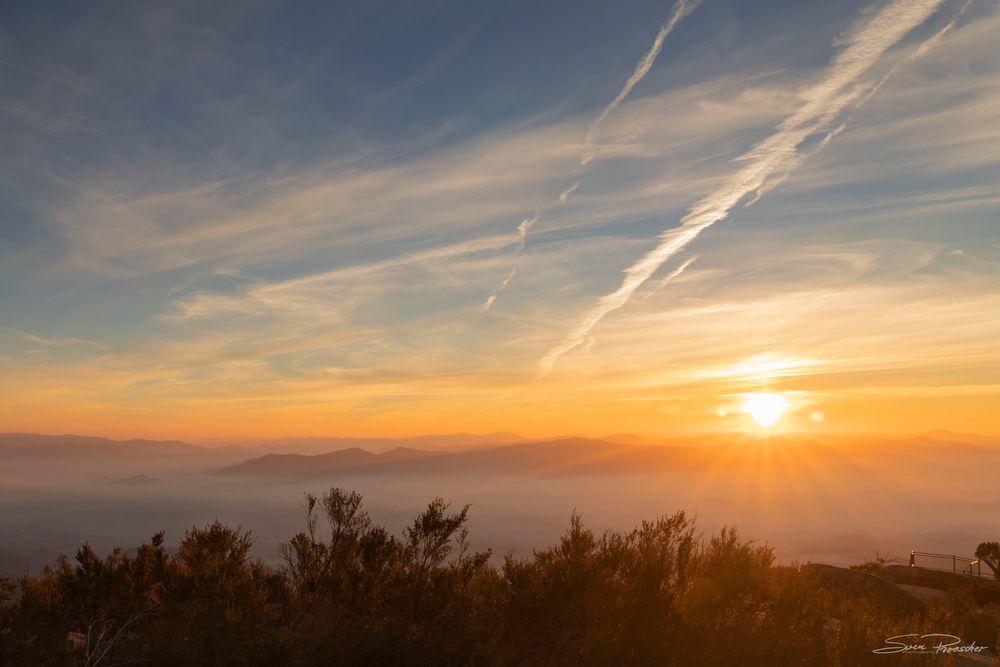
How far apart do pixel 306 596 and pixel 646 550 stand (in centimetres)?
651

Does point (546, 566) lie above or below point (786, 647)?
above

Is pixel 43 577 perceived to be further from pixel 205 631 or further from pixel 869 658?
pixel 869 658

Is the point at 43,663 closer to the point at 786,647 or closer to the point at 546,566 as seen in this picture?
the point at 546,566

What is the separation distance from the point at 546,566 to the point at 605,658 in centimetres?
249

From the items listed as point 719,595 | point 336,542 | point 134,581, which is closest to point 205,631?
point 336,542

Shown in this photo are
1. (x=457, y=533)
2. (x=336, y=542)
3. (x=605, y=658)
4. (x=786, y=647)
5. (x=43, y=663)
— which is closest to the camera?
(x=43, y=663)

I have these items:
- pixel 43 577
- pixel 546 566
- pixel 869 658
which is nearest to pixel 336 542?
pixel 546 566

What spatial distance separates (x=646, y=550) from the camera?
11.7 metres

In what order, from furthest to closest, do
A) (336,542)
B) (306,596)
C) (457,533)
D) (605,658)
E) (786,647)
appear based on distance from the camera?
(457,533)
(336,542)
(306,596)
(786,647)
(605,658)

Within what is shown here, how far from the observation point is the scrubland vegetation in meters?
8.88

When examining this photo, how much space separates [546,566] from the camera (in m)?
11.5

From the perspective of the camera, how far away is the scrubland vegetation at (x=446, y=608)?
8875 millimetres

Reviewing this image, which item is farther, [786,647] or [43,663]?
[786,647]

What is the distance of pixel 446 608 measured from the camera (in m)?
11.1
